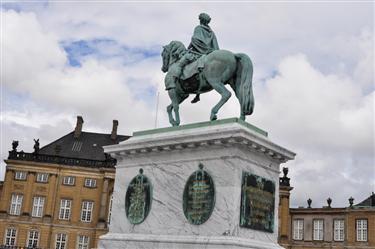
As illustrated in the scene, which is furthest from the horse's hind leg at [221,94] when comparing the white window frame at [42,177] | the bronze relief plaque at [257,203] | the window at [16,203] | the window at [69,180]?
the window at [16,203]

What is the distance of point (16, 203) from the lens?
57.1 m

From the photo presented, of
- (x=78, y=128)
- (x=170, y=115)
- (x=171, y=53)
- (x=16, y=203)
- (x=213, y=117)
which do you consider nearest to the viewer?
(x=213, y=117)

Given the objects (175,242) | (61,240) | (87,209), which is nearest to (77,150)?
(87,209)

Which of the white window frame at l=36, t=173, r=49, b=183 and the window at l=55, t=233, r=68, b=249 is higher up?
the white window frame at l=36, t=173, r=49, b=183

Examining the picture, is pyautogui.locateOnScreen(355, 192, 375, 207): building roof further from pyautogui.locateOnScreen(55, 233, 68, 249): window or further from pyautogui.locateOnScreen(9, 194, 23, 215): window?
pyautogui.locateOnScreen(9, 194, 23, 215): window

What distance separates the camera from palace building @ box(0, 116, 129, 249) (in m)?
56.6

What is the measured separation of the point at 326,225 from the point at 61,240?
28399 mm

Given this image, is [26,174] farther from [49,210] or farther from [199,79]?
[199,79]

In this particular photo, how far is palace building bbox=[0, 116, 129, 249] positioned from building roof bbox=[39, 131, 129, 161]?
100cm

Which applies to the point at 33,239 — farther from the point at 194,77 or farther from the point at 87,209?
the point at 194,77

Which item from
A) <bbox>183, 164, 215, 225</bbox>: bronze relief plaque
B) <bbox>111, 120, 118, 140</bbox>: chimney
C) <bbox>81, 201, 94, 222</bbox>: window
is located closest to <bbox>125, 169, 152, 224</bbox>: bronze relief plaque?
<bbox>183, 164, 215, 225</bbox>: bronze relief plaque

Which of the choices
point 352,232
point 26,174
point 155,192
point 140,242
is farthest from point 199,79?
point 26,174

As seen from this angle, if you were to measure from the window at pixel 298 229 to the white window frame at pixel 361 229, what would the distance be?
6006mm

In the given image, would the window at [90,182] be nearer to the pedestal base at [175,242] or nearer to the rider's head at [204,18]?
the pedestal base at [175,242]
